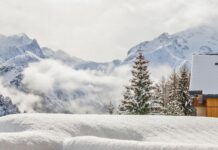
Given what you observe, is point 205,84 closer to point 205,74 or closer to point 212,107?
point 205,74

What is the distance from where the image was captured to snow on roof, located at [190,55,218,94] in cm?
3338

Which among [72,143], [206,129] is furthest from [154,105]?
[72,143]

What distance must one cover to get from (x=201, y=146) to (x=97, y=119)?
3785mm

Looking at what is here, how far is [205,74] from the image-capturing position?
114 ft

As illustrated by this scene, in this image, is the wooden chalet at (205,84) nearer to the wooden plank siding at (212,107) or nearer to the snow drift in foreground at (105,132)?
the wooden plank siding at (212,107)

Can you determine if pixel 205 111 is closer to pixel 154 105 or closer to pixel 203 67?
pixel 203 67

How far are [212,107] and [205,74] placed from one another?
7.64 feet

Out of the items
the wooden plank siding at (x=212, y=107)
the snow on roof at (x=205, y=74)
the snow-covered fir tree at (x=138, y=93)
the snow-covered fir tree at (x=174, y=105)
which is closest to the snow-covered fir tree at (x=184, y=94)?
the snow-covered fir tree at (x=174, y=105)

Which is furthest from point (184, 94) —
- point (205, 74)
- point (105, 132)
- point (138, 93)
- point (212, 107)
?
point (105, 132)

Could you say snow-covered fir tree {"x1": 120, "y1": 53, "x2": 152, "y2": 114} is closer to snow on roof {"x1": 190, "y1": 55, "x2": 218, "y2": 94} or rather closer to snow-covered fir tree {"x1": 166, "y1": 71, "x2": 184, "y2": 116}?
snow-covered fir tree {"x1": 166, "y1": 71, "x2": 184, "y2": 116}

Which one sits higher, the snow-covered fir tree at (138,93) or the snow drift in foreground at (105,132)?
the snow-covered fir tree at (138,93)

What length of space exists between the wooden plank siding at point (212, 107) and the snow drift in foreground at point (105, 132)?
19.8 metres

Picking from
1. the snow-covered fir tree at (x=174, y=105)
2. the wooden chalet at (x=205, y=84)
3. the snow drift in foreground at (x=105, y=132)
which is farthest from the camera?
the snow-covered fir tree at (x=174, y=105)

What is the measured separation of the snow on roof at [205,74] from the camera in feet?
109
